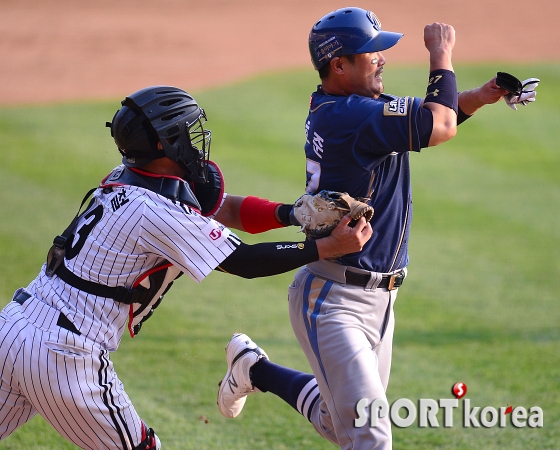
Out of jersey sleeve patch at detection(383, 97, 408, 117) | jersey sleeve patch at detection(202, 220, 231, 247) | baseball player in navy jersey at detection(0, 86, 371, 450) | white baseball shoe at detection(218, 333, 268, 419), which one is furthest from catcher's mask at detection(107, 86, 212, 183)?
white baseball shoe at detection(218, 333, 268, 419)

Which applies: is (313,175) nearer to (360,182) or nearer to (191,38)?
(360,182)

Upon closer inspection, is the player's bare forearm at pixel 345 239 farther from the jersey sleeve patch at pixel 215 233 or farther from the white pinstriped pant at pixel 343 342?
the jersey sleeve patch at pixel 215 233

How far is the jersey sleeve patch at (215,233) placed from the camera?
3.34m

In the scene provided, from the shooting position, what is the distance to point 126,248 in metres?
3.32

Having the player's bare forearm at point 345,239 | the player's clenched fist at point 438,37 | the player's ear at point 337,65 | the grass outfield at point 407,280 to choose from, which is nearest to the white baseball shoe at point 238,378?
the grass outfield at point 407,280

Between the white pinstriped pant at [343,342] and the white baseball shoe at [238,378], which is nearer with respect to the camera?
the white pinstriped pant at [343,342]

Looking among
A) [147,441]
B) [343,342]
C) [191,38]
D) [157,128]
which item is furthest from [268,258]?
[191,38]

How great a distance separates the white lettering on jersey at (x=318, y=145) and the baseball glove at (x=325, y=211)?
207mm

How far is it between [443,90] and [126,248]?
1534 mm

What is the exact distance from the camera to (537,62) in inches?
732

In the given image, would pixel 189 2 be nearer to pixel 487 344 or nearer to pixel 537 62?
pixel 537 62

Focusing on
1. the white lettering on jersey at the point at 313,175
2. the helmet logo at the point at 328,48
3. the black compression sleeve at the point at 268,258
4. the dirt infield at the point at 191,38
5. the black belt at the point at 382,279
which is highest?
the dirt infield at the point at 191,38

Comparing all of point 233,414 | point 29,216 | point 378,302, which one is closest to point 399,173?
point 378,302

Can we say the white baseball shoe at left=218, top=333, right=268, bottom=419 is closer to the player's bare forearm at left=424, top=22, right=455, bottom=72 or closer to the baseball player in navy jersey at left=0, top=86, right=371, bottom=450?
the baseball player in navy jersey at left=0, top=86, right=371, bottom=450
